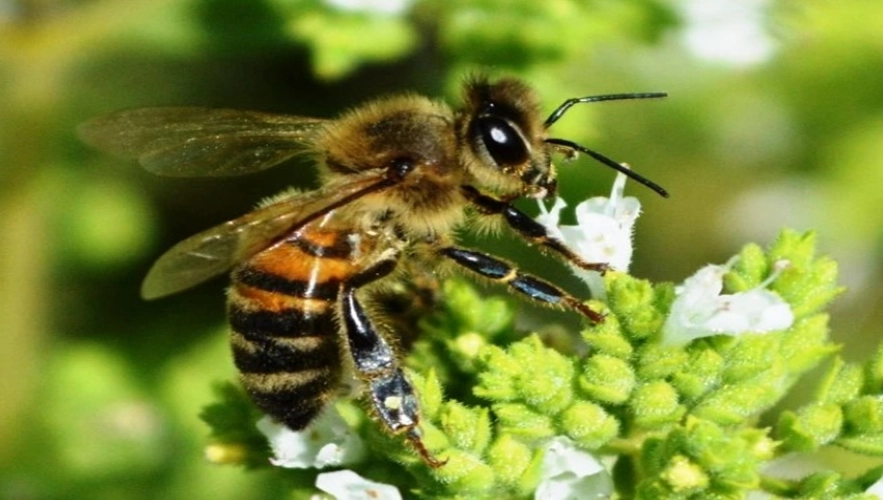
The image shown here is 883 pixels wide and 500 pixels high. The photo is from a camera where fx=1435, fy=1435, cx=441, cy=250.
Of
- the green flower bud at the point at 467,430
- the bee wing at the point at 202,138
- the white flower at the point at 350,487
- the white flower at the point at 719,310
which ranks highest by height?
the bee wing at the point at 202,138

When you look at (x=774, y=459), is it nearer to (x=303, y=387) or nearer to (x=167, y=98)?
(x=303, y=387)

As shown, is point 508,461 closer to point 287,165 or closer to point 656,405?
point 656,405

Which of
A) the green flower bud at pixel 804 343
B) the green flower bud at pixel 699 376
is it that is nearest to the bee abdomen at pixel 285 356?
the green flower bud at pixel 699 376

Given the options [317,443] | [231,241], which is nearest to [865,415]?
[317,443]

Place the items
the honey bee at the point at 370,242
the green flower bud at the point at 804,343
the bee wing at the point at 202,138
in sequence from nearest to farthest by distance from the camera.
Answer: the honey bee at the point at 370,242, the green flower bud at the point at 804,343, the bee wing at the point at 202,138

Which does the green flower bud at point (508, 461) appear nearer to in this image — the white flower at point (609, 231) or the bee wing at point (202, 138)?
the white flower at point (609, 231)

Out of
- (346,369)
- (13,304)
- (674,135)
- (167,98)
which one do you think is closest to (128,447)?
(13,304)

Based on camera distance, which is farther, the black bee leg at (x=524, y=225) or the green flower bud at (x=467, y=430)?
the black bee leg at (x=524, y=225)
